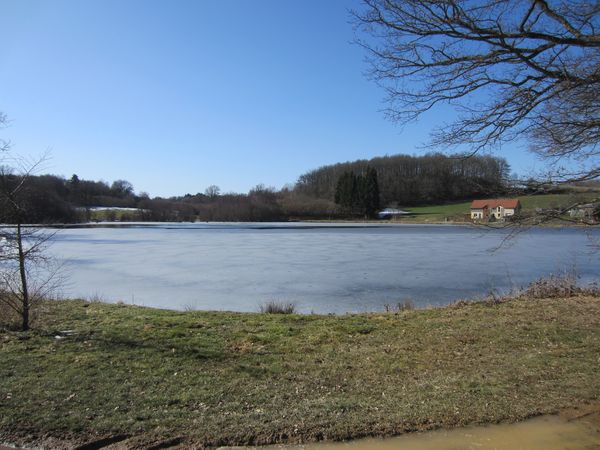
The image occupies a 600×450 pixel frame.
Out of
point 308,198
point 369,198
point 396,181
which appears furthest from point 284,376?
point 396,181

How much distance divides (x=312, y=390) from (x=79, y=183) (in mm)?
132249

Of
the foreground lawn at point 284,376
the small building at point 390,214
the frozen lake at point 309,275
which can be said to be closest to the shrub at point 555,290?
the frozen lake at point 309,275

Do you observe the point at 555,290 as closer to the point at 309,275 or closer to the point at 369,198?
the point at 309,275

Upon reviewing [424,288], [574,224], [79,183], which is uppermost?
[79,183]

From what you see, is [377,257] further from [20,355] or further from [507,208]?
[20,355]

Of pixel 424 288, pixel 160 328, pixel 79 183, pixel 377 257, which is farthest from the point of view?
pixel 79 183

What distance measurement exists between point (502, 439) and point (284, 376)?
8.05 feet

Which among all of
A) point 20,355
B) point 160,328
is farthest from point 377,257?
point 20,355

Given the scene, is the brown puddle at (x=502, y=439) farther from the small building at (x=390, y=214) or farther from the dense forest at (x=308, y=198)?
the small building at (x=390, y=214)

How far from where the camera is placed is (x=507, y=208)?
6211 mm

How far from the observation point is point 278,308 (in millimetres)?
11055

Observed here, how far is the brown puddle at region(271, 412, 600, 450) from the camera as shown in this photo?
11.6 ft

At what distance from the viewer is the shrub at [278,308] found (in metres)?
10.9

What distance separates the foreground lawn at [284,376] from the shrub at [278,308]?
6.50 ft
